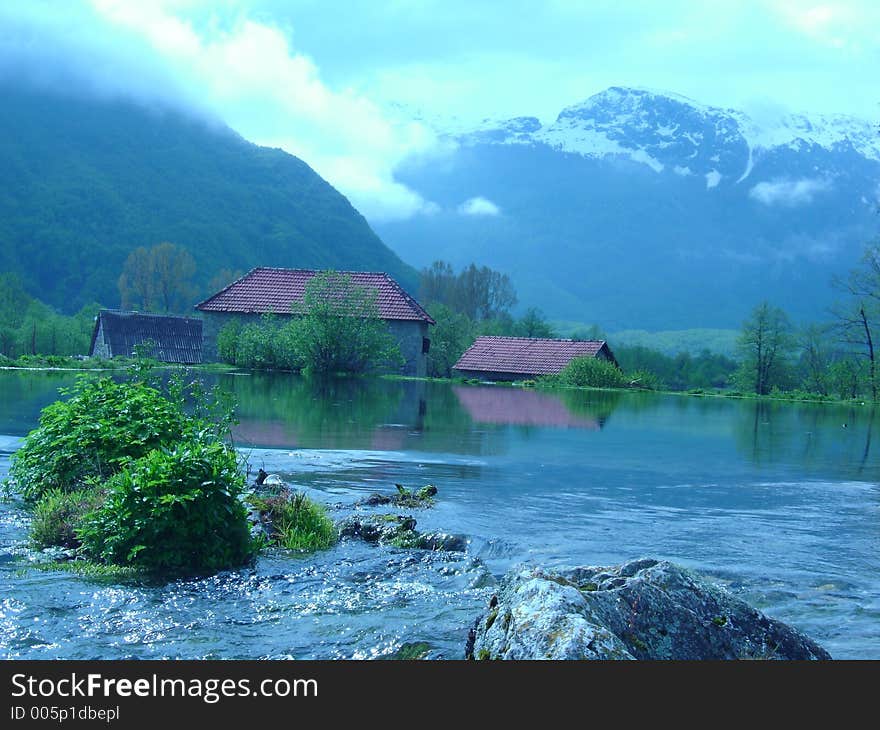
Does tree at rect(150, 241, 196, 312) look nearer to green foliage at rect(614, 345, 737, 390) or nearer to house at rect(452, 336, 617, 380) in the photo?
green foliage at rect(614, 345, 737, 390)

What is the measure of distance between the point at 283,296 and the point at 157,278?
76.6 meters

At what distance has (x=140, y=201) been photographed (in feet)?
497

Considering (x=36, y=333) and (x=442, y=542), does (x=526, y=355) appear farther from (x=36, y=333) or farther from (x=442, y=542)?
(x=442, y=542)

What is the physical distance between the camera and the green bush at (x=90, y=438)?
1229cm

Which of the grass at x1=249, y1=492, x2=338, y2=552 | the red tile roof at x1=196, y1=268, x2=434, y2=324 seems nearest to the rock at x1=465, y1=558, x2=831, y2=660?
the grass at x1=249, y1=492, x2=338, y2=552

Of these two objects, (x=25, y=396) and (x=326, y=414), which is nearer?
(x=326, y=414)

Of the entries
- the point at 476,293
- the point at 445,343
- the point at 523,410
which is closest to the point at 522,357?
the point at 445,343

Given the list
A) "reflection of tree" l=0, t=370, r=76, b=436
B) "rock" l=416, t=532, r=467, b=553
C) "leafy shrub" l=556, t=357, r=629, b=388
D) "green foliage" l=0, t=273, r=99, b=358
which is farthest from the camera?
"green foliage" l=0, t=273, r=99, b=358

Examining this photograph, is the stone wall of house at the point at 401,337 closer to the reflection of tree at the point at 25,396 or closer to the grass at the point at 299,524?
the reflection of tree at the point at 25,396

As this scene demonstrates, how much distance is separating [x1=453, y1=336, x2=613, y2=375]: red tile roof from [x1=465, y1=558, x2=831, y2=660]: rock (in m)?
54.0

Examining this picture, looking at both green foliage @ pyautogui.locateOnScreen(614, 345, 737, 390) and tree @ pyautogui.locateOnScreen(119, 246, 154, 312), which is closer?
green foliage @ pyautogui.locateOnScreen(614, 345, 737, 390)

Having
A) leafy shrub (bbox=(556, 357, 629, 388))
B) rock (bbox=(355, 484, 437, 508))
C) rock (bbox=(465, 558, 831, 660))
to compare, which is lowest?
rock (bbox=(355, 484, 437, 508))

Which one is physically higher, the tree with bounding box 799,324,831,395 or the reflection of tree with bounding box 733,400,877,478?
the tree with bounding box 799,324,831,395

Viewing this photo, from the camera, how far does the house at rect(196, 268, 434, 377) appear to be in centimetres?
6031
